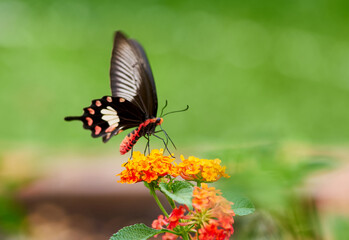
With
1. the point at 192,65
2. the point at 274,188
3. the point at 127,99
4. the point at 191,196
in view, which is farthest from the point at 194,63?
the point at 191,196

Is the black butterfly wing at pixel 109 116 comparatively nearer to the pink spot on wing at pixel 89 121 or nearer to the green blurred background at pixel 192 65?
the pink spot on wing at pixel 89 121

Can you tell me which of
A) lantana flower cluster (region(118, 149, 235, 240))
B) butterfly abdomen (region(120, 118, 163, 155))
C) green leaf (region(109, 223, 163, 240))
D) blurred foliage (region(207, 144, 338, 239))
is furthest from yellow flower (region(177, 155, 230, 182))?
blurred foliage (region(207, 144, 338, 239))

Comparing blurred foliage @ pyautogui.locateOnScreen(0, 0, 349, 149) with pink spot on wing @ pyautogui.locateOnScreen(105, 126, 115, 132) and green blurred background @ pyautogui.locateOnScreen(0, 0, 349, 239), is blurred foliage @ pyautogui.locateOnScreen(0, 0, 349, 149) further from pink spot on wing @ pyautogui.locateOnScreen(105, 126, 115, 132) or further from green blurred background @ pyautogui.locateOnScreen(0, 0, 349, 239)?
pink spot on wing @ pyautogui.locateOnScreen(105, 126, 115, 132)

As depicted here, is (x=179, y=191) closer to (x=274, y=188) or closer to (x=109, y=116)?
(x=109, y=116)

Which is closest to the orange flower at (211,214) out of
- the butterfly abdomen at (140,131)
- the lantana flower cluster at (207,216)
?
the lantana flower cluster at (207,216)

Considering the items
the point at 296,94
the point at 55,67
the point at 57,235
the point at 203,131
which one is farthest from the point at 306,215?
the point at 55,67

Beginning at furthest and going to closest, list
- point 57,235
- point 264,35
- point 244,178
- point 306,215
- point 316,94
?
point 264,35 → point 316,94 → point 57,235 → point 306,215 → point 244,178

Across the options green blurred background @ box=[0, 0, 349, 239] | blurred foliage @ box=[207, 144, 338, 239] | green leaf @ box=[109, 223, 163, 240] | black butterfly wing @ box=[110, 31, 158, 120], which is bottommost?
Result: green leaf @ box=[109, 223, 163, 240]

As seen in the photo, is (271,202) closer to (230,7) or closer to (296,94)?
(296,94)
